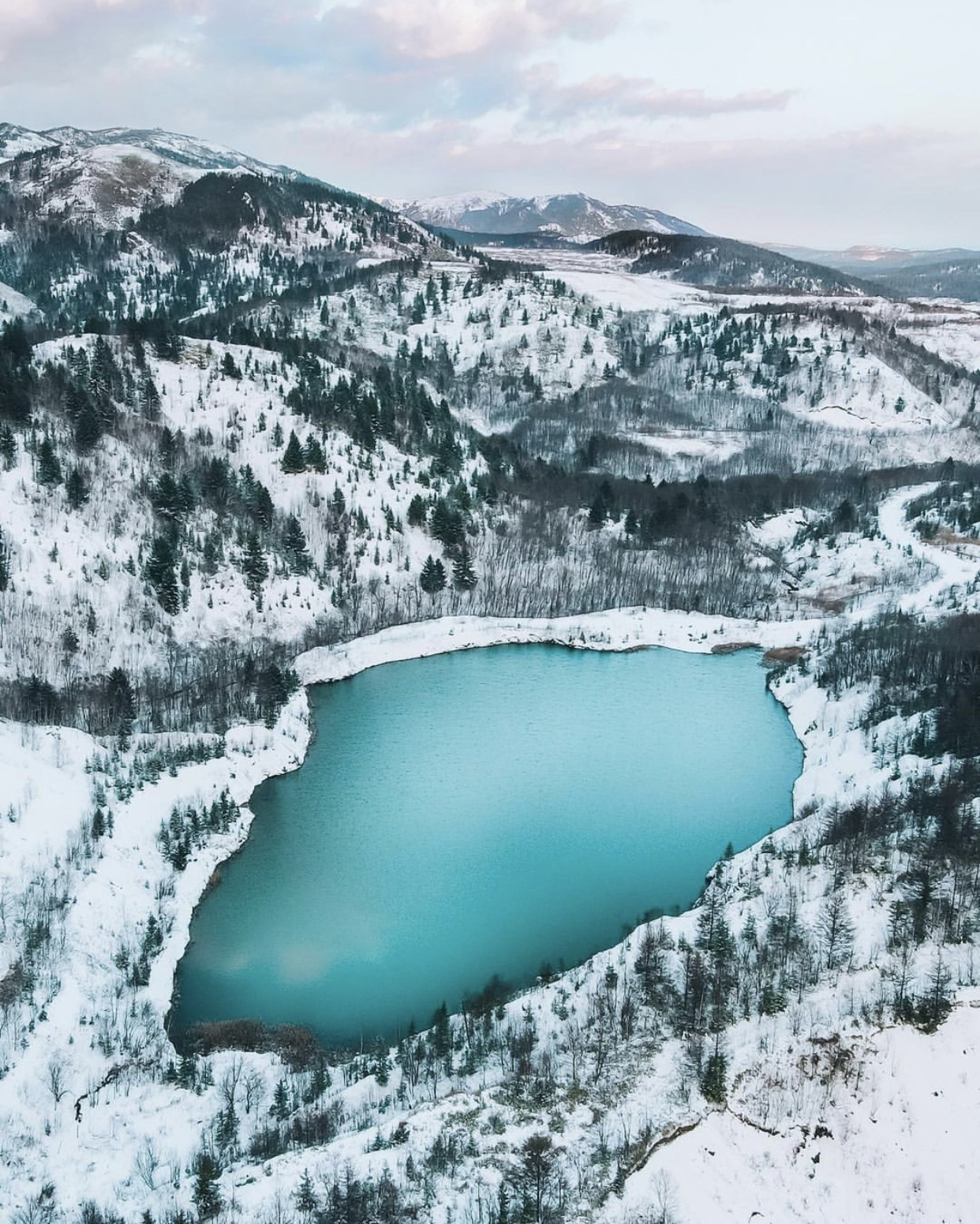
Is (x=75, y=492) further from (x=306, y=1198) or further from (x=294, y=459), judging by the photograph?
Result: (x=306, y=1198)

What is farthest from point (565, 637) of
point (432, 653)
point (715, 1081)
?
point (715, 1081)

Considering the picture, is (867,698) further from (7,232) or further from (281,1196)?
(7,232)

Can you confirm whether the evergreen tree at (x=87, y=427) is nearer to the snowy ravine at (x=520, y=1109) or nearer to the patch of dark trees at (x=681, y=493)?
the snowy ravine at (x=520, y=1109)

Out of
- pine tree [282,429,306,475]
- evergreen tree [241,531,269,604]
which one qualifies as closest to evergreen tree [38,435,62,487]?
evergreen tree [241,531,269,604]

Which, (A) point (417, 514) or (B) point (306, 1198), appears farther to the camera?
(A) point (417, 514)

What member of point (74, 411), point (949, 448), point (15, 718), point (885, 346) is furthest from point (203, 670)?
point (885, 346)

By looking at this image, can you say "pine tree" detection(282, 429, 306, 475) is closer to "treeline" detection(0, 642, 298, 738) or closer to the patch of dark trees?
"treeline" detection(0, 642, 298, 738)

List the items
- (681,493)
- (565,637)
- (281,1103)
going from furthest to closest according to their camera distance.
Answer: (681,493) < (565,637) < (281,1103)
